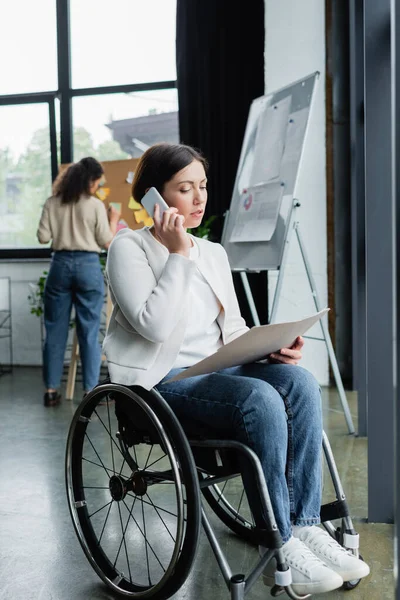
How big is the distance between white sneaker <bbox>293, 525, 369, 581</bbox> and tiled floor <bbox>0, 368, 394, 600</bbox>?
0.58ft

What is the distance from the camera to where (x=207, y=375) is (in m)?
1.70

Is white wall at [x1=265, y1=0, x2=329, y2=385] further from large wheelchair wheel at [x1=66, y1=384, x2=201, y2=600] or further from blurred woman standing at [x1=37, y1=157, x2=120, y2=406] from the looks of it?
large wheelchair wheel at [x1=66, y1=384, x2=201, y2=600]

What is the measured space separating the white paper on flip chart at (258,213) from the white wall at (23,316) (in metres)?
2.29

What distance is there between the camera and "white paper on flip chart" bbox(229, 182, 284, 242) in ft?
11.2

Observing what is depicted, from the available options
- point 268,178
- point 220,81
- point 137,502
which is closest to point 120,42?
point 220,81

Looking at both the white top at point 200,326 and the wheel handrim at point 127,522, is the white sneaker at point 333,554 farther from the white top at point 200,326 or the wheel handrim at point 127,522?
the white top at point 200,326

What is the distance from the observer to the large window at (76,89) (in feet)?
18.0

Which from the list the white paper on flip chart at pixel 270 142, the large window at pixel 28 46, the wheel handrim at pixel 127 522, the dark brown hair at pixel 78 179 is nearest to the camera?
the wheel handrim at pixel 127 522

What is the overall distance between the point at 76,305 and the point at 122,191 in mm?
1078

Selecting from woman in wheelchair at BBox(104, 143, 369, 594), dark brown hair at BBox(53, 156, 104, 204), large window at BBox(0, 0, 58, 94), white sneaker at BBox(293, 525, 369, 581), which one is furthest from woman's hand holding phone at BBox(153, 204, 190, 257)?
large window at BBox(0, 0, 58, 94)

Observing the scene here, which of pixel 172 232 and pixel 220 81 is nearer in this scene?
pixel 172 232

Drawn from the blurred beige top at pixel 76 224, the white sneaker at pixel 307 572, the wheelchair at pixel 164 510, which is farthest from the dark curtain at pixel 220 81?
the white sneaker at pixel 307 572

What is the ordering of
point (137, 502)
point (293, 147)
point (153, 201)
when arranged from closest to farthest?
point (153, 201) < point (137, 502) < point (293, 147)

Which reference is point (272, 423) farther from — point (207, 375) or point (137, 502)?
point (137, 502)
